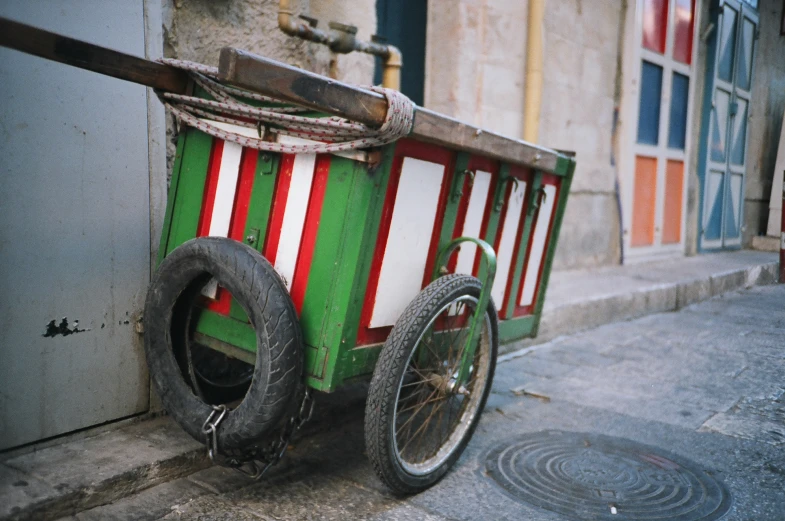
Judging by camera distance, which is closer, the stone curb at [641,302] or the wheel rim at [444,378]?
the wheel rim at [444,378]

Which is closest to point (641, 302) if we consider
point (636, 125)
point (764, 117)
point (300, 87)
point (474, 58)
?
point (636, 125)

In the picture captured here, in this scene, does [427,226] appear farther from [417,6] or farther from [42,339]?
[417,6]

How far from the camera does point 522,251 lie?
130 inches

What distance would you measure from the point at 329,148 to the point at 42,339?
1.36 metres

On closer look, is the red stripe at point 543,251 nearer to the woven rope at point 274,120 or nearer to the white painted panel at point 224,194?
the woven rope at point 274,120

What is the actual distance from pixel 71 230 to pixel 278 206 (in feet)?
2.81

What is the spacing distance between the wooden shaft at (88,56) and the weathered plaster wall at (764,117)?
10.9 metres

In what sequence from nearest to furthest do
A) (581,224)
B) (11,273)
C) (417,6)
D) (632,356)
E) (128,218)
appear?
(11,273) < (128,218) < (632,356) < (417,6) < (581,224)

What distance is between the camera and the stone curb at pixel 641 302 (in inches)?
210

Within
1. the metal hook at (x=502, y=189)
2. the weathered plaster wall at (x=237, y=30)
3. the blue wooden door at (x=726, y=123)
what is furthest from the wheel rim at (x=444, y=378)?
the blue wooden door at (x=726, y=123)

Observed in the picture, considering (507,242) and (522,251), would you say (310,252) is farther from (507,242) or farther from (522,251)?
(522,251)

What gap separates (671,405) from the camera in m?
3.79

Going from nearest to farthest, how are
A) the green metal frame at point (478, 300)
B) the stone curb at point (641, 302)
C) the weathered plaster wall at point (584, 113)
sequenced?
the green metal frame at point (478, 300) → the stone curb at point (641, 302) → the weathered plaster wall at point (584, 113)

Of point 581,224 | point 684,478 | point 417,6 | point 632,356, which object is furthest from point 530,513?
point 581,224
